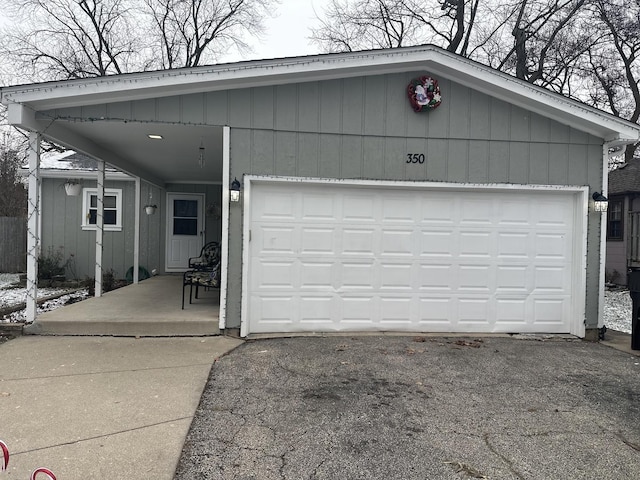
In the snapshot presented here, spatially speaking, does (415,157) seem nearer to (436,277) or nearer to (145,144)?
(436,277)

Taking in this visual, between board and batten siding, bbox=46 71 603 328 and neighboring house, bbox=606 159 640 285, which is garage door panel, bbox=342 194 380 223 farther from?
neighboring house, bbox=606 159 640 285

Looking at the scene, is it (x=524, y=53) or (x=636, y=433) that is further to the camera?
(x=524, y=53)

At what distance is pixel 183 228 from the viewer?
1147 cm

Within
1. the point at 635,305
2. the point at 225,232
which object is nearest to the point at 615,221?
the point at 635,305

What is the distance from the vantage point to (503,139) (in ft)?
18.9

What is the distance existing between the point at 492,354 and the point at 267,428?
10.2ft

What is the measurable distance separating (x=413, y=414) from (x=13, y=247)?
13574 millimetres

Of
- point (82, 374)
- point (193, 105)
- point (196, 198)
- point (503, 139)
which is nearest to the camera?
point (82, 374)

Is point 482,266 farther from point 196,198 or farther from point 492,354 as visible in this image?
point 196,198

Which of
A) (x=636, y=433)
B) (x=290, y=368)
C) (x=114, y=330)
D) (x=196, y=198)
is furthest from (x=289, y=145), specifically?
(x=196, y=198)

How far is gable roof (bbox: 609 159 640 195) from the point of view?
1244 centimetres

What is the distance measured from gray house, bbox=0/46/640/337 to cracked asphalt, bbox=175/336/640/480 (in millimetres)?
841

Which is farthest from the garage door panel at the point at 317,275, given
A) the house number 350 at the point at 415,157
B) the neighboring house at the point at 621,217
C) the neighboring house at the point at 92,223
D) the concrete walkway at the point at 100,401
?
the neighboring house at the point at 621,217

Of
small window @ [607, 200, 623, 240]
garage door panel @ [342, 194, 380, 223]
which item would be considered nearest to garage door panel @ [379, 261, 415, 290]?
garage door panel @ [342, 194, 380, 223]
